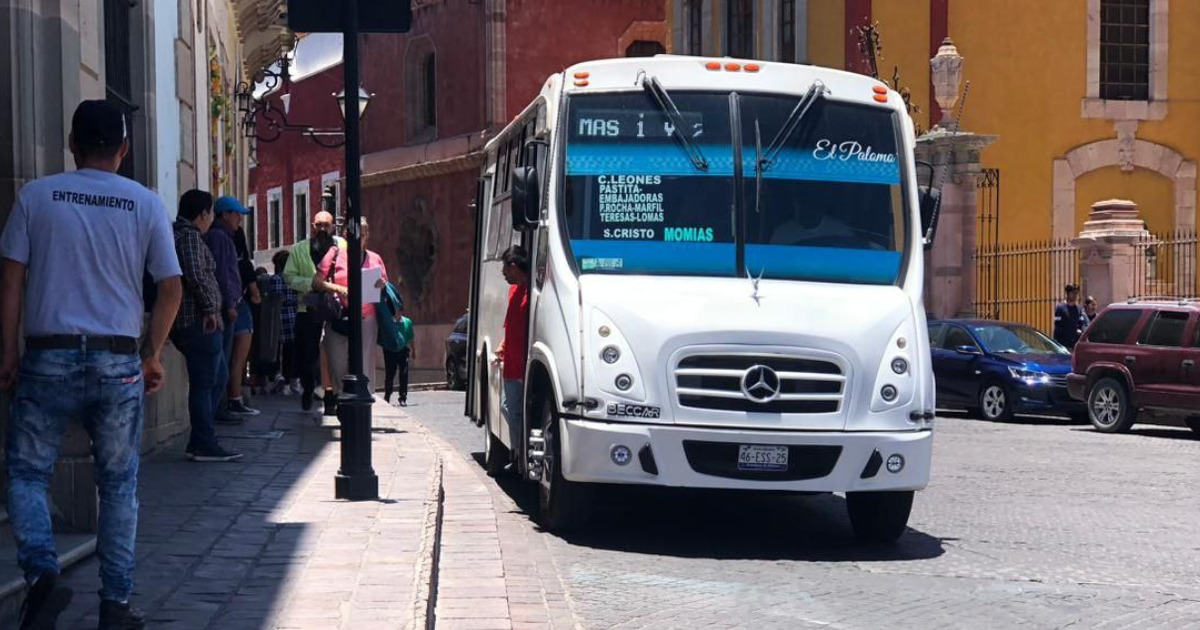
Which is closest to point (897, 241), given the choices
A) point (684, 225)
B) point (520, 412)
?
point (684, 225)

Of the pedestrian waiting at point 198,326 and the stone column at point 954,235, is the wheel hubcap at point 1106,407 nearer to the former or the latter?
the stone column at point 954,235

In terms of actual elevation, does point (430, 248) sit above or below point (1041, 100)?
below

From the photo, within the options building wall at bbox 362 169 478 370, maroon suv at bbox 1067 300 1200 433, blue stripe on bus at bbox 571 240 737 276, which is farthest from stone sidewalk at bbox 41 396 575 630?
building wall at bbox 362 169 478 370

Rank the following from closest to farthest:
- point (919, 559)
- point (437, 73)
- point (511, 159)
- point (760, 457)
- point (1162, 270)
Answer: point (919, 559) → point (760, 457) → point (511, 159) → point (1162, 270) → point (437, 73)

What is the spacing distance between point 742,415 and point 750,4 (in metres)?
31.9

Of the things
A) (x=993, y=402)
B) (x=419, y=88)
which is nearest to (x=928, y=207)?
(x=993, y=402)

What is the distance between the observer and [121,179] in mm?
6512

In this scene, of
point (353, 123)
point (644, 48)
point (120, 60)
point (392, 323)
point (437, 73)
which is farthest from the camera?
point (437, 73)

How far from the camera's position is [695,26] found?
43.6 meters

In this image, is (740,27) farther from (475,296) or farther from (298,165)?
(475,296)

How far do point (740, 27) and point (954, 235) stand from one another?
10498 millimetres

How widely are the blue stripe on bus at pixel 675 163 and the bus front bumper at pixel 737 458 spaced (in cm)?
174

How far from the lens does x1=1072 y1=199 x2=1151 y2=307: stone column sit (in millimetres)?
29984

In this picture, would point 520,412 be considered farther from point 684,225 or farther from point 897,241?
point 897,241
